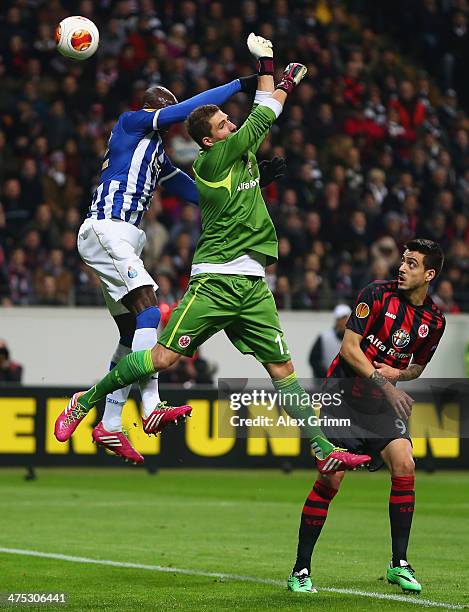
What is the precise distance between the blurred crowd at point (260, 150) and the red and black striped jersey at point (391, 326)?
31.1 ft

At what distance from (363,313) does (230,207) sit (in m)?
1.23

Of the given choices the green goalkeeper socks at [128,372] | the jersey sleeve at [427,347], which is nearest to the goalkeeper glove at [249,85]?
the green goalkeeper socks at [128,372]

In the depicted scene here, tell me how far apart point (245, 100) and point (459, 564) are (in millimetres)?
11714

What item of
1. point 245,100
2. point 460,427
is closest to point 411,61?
point 245,100

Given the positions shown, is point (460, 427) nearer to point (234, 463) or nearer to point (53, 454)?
point (234, 463)

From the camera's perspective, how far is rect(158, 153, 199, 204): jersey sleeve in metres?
9.23

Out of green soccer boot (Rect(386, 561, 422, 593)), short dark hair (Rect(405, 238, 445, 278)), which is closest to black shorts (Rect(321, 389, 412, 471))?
green soccer boot (Rect(386, 561, 422, 593))

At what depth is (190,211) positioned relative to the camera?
19.5 meters

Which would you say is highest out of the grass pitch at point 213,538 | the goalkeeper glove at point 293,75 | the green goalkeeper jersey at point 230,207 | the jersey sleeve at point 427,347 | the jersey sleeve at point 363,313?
the goalkeeper glove at point 293,75

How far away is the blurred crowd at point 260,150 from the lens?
1931 centimetres

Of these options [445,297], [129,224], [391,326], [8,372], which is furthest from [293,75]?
[445,297]

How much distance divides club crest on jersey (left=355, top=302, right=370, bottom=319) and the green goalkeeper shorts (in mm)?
657

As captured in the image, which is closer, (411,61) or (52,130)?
(52,130)

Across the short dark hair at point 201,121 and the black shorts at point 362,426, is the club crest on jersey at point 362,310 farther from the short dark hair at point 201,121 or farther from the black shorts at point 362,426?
the short dark hair at point 201,121
